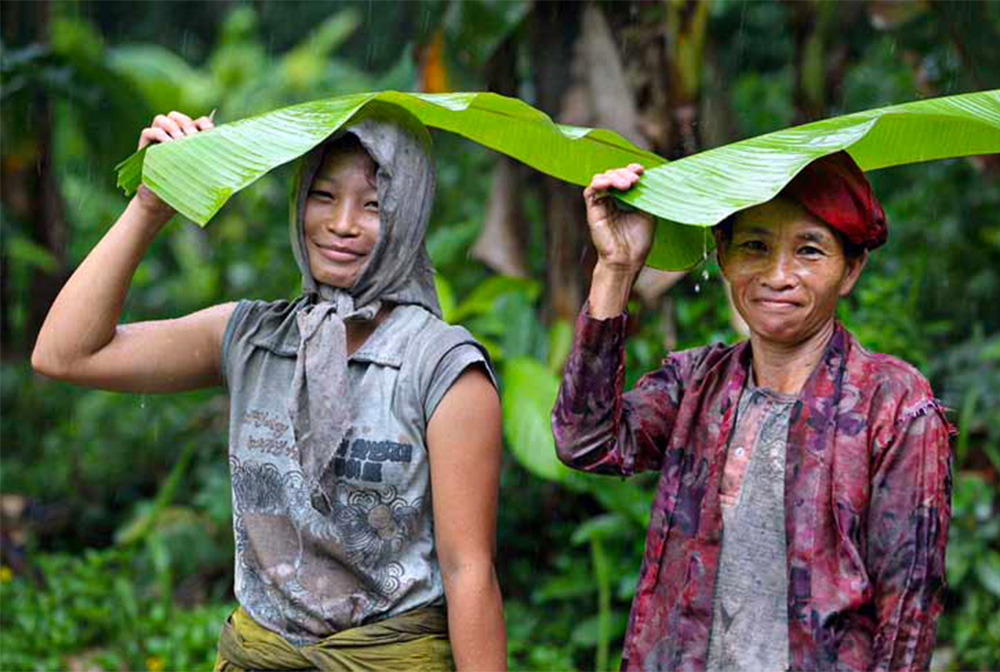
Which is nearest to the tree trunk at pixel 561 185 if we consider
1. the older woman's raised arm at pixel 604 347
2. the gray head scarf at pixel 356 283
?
the gray head scarf at pixel 356 283

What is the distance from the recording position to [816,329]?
95.5 inches

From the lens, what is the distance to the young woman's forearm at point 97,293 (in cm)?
258

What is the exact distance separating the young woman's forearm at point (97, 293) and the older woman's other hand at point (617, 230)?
812mm

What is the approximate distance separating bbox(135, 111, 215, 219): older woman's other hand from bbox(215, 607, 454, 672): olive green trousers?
0.81m

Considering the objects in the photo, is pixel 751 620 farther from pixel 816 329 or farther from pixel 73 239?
pixel 73 239

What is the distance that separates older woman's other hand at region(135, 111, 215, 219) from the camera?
2504mm

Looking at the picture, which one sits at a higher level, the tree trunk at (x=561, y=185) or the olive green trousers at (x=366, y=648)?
the tree trunk at (x=561, y=185)

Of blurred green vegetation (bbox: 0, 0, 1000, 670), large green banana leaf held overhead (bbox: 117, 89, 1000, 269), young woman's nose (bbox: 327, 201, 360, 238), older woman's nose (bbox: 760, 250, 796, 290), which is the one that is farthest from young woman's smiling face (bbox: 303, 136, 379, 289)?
blurred green vegetation (bbox: 0, 0, 1000, 670)

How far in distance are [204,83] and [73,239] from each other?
151 centimetres

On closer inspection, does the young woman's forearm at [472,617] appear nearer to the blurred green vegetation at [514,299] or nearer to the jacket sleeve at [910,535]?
the jacket sleeve at [910,535]

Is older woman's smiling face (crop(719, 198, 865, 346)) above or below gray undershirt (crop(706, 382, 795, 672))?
above

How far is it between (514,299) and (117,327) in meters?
2.73

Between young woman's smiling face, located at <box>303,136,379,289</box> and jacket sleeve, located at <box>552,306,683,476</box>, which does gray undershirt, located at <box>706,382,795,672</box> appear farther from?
young woman's smiling face, located at <box>303,136,379,289</box>

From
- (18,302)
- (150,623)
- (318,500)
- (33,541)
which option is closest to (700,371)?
(318,500)
